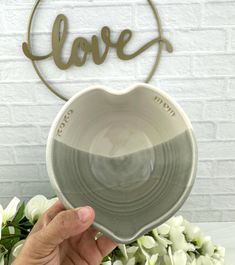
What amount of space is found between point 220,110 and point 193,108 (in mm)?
68

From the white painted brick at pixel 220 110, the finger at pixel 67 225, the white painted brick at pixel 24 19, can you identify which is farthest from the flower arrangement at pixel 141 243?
the white painted brick at pixel 24 19

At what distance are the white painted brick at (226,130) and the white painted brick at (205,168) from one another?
8 cm

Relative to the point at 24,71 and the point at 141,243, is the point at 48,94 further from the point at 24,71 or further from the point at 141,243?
the point at 141,243

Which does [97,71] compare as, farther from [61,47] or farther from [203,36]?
[203,36]

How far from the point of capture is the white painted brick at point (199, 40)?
0.87 m

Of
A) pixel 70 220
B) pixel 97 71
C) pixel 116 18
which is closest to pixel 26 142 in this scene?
pixel 97 71

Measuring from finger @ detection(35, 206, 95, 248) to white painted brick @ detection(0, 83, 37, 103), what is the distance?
1.45 feet

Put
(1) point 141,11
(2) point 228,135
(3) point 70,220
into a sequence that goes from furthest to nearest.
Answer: (2) point 228,135 < (1) point 141,11 < (3) point 70,220

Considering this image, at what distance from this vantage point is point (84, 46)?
860 mm

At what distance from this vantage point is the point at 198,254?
2.83 ft

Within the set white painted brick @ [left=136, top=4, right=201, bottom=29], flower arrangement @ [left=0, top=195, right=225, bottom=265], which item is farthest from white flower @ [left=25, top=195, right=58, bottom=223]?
white painted brick @ [left=136, top=4, right=201, bottom=29]

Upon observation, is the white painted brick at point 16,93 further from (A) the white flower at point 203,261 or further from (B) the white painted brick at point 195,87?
(A) the white flower at point 203,261

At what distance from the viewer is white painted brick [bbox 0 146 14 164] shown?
3.26 feet

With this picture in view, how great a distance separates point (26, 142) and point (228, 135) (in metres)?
0.52
